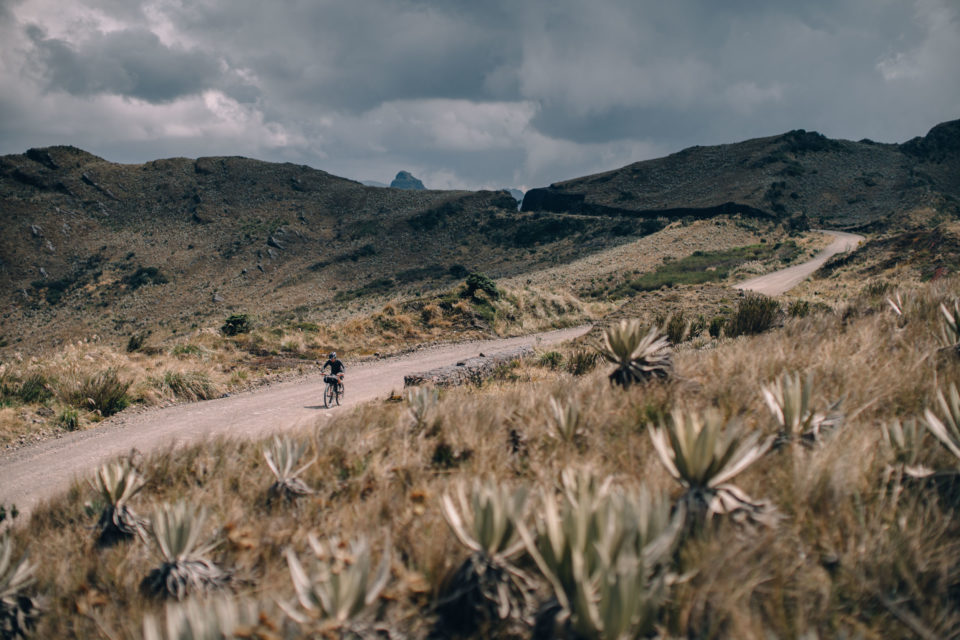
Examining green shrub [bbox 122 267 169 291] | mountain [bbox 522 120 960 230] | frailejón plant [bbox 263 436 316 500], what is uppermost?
mountain [bbox 522 120 960 230]

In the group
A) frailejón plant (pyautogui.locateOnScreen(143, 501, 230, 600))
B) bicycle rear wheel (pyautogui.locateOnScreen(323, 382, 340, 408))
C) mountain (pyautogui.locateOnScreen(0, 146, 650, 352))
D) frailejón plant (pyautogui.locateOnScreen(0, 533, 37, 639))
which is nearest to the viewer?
frailejón plant (pyautogui.locateOnScreen(0, 533, 37, 639))

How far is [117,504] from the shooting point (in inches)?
148

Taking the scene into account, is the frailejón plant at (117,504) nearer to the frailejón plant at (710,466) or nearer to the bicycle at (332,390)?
the frailejón plant at (710,466)

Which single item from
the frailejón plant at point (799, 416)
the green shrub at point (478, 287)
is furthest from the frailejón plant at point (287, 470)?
the green shrub at point (478, 287)

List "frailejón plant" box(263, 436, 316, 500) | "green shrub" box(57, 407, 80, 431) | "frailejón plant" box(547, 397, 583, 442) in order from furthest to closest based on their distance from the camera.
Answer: "green shrub" box(57, 407, 80, 431) < "frailejón plant" box(547, 397, 583, 442) < "frailejón plant" box(263, 436, 316, 500)

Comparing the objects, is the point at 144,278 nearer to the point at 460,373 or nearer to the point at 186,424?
the point at 186,424

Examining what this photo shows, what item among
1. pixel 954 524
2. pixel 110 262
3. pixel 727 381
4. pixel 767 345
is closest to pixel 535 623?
pixel 954 524

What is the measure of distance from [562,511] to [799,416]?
232cm

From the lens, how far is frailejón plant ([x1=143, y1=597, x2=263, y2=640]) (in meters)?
1.98

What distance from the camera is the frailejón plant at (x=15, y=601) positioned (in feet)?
9.25

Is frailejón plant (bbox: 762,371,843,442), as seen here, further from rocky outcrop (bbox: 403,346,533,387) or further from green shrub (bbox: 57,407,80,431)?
green shrub (bbox: 57,407,80,431)

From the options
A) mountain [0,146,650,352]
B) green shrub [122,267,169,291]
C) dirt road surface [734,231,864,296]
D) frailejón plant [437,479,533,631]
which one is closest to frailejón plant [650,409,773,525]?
frailejón plant [437,479,533,631]

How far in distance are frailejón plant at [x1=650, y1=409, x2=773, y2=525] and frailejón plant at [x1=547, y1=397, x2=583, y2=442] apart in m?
1.19

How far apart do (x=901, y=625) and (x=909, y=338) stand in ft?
16.9
